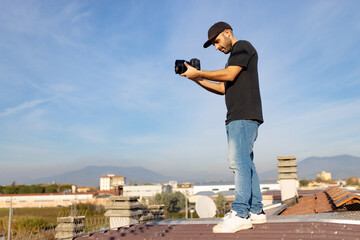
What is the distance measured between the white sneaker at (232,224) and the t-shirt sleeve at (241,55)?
134cm

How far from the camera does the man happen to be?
2.63m

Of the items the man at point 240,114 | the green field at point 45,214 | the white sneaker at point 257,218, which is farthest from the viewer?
the green field at point 45,214

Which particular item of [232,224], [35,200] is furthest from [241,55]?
[35,200]

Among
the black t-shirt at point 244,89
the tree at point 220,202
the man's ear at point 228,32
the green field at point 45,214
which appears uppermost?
the man's ear at point 228,32

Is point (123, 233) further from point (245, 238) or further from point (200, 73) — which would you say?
point (200, 73)

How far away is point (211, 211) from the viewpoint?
9.72 metres

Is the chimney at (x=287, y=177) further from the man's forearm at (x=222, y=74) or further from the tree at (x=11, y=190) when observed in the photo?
the tree at (x=11, y=190)

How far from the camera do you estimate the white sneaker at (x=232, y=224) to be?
2445 mm

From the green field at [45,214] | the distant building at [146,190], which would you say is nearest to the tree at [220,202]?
the green field at [45,214]

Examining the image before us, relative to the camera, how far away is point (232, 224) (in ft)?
8.07

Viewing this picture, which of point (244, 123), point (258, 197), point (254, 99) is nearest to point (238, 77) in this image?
point (254, 99)

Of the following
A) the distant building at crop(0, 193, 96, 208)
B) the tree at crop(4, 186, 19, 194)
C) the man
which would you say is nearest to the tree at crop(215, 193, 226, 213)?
the distant building at crop(0, 193, 96, 208)

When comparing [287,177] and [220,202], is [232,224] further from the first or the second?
[220,202]

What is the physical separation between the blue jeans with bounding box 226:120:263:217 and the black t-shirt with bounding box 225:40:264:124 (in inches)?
3.2
